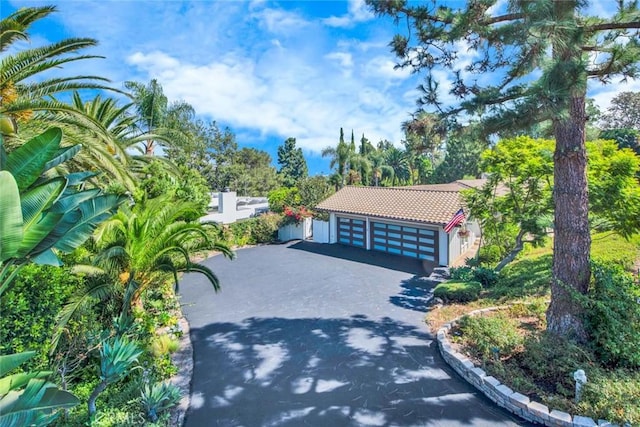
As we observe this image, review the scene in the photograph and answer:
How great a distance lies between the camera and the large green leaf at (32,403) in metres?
3.36

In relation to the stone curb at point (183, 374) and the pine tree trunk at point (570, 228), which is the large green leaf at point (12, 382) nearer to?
the stone curb at point (183, 374)

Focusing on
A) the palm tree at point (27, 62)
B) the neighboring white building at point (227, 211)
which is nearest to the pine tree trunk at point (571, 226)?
the palm tree at point (27, 62)

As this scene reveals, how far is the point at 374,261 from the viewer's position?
57.6 ft

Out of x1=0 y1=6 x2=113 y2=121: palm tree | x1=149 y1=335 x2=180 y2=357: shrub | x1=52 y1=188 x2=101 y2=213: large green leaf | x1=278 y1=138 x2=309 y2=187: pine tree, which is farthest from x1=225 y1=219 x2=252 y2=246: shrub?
x1=278 y1=138 x2=309 y2=187: pine tree

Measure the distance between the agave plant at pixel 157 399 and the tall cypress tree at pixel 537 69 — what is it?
7695 millimetres

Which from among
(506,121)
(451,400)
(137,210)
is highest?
(506,121)

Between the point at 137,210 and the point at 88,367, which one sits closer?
the point at 88,367

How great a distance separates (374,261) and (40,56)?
595 inches

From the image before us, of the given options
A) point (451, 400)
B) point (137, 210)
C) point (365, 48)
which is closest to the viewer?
point (451, 400)

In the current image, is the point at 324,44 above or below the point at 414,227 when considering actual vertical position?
above

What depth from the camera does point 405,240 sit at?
18359 mm

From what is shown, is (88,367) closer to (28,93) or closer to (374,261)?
(28,93)

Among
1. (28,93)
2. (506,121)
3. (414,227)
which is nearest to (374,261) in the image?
(414,227)

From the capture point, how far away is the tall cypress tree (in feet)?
17.6
